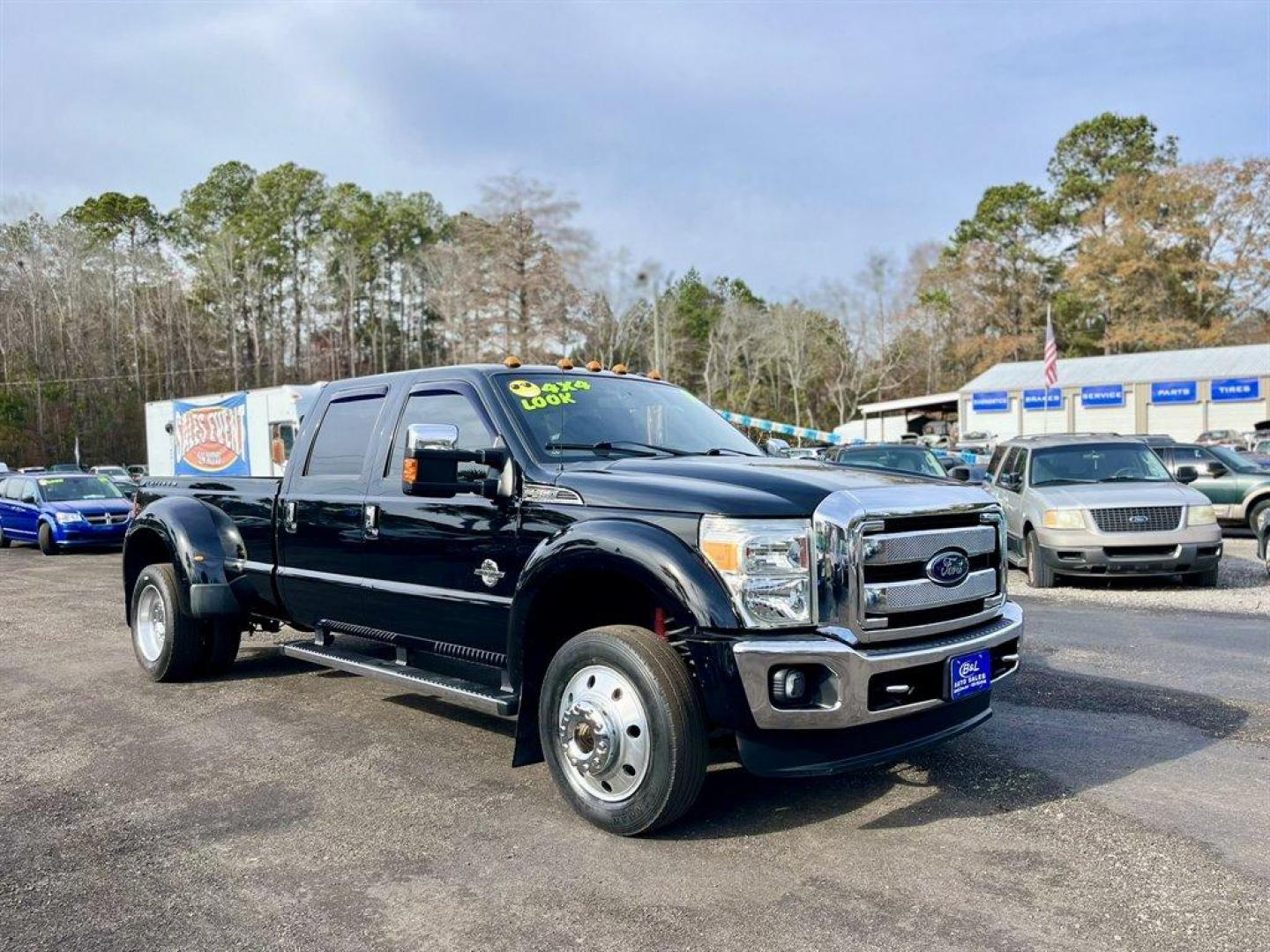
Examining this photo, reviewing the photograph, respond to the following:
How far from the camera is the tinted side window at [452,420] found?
498 cm

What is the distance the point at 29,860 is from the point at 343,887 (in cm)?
139

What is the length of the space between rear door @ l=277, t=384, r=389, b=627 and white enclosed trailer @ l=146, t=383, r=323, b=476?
46.3 feet

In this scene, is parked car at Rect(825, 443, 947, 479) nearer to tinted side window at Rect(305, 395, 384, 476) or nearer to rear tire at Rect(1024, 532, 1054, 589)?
rear tire at Rect(1024, 532, 1054, 589)

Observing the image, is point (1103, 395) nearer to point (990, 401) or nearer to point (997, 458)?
point (990, 401)

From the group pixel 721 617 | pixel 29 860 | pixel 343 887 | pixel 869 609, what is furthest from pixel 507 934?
pixel 29 860

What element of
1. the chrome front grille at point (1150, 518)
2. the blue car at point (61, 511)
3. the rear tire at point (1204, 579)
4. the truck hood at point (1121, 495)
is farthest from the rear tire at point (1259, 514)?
the blue car at point (61, 511)

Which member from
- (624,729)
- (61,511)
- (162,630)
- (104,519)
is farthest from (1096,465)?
(61,511)

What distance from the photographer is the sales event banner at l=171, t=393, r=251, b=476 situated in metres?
23.4

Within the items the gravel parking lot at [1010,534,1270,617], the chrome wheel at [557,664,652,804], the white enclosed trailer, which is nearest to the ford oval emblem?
the chrome wheel at [557,664,652,804]

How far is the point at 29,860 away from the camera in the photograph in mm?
4094

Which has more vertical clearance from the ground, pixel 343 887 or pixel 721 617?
pixel 721 617

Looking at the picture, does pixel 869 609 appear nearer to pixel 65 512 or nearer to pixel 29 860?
pixel 29 860

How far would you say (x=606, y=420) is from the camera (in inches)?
206

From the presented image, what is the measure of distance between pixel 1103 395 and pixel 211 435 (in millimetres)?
40118
